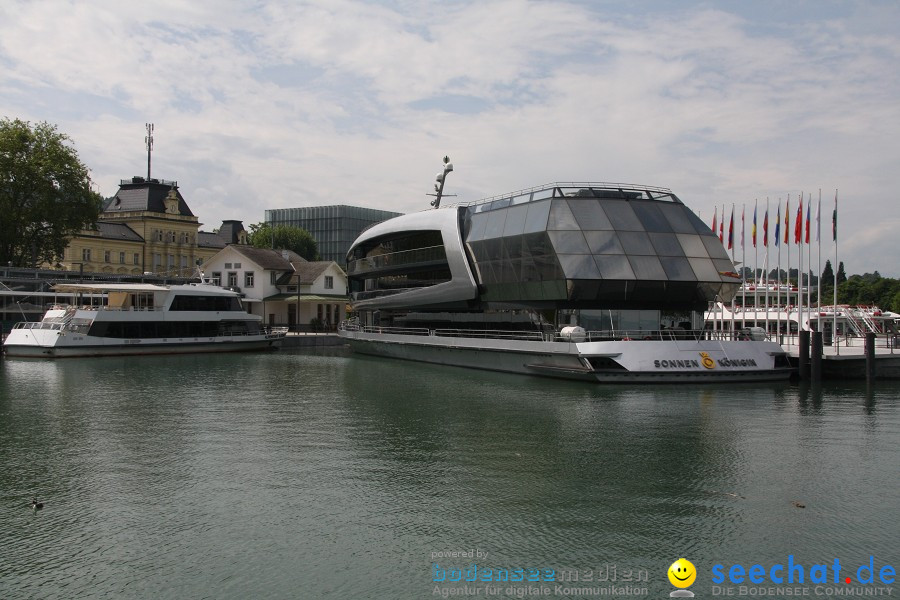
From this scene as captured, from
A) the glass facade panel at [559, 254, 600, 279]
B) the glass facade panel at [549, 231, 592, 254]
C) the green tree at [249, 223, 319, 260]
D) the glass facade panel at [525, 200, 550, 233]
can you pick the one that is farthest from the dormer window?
the glass facade panel at [559, 254, 600, 279]

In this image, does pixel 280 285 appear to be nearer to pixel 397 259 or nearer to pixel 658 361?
pixel 397 259

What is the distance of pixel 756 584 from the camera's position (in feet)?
34.8

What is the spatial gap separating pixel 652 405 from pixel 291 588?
55.8 feet

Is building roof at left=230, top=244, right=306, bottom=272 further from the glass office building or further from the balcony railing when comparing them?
the glass office building

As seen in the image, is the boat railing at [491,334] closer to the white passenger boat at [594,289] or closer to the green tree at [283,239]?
A: the white passenger boat at [594,289]

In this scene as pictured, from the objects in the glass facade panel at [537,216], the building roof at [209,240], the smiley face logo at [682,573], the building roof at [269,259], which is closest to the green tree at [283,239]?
the building roof at [209,240]

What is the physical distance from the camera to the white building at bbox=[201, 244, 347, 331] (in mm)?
73062

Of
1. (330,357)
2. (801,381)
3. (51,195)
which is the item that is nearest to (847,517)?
(801,381)

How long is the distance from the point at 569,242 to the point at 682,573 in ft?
75.9

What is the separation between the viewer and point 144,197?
94.3 m

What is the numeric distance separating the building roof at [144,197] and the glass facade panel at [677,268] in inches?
3014

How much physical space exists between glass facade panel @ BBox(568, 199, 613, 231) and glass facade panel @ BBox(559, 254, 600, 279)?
5.23 feet

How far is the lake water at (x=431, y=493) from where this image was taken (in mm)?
10914

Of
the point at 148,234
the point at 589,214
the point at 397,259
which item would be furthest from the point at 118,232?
the point at 589,214
